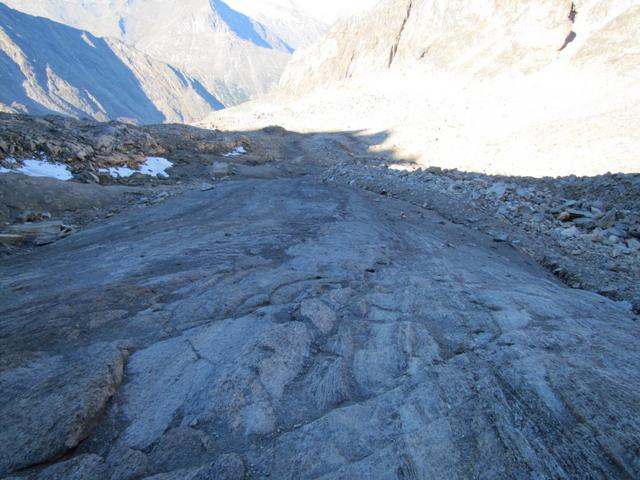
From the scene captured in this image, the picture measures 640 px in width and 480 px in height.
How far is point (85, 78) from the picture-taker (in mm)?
127125

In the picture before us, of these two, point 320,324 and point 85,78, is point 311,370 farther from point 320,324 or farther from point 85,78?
point 85,78

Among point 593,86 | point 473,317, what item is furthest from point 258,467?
point 593,86

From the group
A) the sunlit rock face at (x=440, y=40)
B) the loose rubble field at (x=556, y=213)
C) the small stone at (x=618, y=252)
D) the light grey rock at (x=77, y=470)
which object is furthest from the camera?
the sunlit rock face at (x=440, y=40)

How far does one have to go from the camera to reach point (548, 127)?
715 inches

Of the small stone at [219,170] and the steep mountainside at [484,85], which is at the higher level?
the steep mountainside at [484,85]

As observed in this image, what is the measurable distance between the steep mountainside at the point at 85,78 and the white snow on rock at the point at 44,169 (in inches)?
3362

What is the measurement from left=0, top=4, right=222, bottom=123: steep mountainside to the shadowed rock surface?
96.1m

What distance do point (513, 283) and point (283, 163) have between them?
17770mm

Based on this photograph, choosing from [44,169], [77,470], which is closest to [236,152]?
[44,169]

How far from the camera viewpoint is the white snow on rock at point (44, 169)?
11070 millimetres

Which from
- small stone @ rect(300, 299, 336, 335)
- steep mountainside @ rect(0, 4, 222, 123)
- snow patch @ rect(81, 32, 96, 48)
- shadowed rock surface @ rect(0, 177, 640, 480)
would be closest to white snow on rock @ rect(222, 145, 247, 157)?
shadowed rock surface @ rect(0, 177, 640, 480)

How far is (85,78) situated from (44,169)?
14260 centimetres

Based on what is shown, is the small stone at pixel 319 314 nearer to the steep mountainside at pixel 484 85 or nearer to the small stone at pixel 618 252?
the small stone at pixel 618 252

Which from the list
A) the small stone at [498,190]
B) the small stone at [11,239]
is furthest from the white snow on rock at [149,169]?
the small stone at [498,190]
